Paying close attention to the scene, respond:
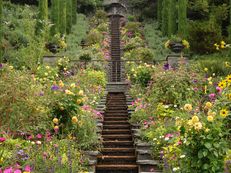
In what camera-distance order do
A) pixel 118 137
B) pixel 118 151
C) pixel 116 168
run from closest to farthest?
pixel 116 168
pixel 118 151
pixel 118 137

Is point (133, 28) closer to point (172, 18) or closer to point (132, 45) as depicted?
point (172, 18)

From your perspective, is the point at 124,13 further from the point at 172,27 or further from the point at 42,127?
the point at 42,127

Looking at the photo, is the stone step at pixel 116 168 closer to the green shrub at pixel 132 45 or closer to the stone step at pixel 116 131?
the stone step at pixel 116 131

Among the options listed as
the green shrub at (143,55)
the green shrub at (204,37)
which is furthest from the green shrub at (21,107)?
the green shrub at (204,37)

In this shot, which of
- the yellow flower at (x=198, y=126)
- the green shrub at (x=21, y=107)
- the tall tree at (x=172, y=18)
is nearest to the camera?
the yellow flower at (x=198, y=126)

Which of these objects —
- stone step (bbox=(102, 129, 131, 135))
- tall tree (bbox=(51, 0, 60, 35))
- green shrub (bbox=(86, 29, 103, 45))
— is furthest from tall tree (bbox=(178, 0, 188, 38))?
stone step (bbox=(102, 129, 131, 135))

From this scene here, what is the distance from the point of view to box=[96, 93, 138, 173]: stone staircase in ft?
24.3

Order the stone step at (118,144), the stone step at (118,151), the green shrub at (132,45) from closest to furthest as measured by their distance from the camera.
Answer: the stone step at (118,151) < the stone step at (118,144) < the green shrub at (132,45)

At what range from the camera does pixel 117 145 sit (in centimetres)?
876

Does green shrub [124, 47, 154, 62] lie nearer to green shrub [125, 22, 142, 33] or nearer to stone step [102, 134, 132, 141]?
green shrub [125, 22, 142, 33]

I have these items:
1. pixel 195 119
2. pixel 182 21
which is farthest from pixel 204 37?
pixel 195 119

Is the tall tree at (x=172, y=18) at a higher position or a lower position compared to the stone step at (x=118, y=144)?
higher

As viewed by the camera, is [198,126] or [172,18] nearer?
[198,126]

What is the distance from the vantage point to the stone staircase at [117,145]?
24.3 feet
